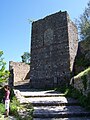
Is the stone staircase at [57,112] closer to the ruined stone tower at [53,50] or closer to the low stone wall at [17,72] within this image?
the ruined stone tower at [53,50]

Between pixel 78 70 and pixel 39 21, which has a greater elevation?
pixel 39 21

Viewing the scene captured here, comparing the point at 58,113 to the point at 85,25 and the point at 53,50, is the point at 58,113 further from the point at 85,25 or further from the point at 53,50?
the point at 53,50

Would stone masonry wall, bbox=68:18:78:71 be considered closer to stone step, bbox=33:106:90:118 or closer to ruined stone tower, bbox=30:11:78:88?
ruined stone tower, bbox=30:11:78:88

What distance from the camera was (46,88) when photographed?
24.4m

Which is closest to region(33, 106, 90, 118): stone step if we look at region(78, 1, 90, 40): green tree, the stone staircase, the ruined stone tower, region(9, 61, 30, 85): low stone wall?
the stone staircase

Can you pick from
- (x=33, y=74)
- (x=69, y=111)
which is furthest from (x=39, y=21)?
(x=69, y=111)

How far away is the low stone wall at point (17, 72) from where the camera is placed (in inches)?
1245

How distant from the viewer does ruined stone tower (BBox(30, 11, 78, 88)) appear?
78.4 ft

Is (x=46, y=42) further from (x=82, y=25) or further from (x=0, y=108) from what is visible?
(x=0, y=108)

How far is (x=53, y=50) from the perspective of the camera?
24.9 metres

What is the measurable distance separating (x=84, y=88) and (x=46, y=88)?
33.2 feet

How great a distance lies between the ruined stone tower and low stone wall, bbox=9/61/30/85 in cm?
613

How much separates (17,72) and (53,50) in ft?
31.8

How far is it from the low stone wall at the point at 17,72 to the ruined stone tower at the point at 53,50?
6.13 m
